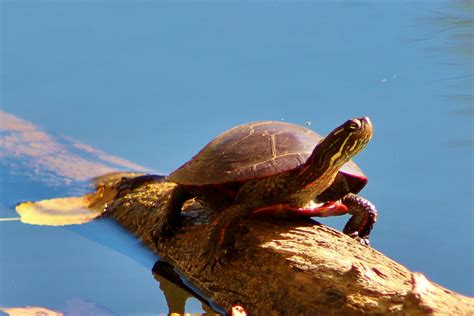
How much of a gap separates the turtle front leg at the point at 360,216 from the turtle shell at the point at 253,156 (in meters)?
0.07

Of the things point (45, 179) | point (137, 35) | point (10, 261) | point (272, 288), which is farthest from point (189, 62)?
point (272, 288)

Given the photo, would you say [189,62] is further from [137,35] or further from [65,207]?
[65,207]

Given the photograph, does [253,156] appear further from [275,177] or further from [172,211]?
[172,211]

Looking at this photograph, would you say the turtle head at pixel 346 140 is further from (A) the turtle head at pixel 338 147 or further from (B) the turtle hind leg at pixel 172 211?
(B) the turtle hind leg at pixel 172 211

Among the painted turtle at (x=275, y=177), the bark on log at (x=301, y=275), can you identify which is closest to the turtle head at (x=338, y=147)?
the painted turtle at (x=275, y=177)

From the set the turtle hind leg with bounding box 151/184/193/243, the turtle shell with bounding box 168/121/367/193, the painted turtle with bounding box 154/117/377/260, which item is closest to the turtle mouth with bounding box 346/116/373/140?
the painted turtle with bounding box 154/117/377/260

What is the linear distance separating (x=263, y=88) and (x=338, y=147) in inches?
76.6

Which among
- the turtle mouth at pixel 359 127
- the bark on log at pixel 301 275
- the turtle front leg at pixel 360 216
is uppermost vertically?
the turtle mouth at pixel 359 127

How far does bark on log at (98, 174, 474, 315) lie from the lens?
83.1 inches

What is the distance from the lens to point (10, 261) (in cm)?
313

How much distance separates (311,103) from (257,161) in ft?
5.09

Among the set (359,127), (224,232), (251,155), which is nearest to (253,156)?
(251,155)

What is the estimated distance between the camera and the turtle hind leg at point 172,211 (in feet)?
9.48

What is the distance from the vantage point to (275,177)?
2705mm
